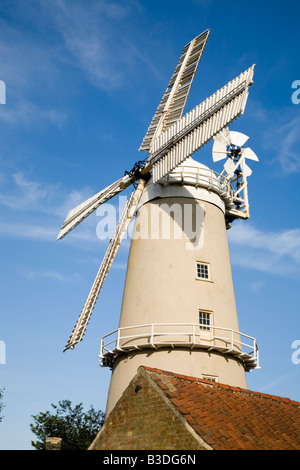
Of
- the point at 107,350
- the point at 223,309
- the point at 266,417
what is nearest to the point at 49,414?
the point at 107,350

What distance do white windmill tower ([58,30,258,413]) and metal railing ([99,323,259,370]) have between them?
0.12 ft

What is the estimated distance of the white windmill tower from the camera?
1866 cm

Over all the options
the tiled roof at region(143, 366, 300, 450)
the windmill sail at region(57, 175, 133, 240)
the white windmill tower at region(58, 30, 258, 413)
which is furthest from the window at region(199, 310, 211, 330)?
the windmill sail at region(57, 175, 133, 240)

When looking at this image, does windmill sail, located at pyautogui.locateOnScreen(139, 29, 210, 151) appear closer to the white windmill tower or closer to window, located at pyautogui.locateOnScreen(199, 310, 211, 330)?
the white windmill tower

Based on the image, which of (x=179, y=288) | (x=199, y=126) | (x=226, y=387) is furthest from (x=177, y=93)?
(x=226, y=387)

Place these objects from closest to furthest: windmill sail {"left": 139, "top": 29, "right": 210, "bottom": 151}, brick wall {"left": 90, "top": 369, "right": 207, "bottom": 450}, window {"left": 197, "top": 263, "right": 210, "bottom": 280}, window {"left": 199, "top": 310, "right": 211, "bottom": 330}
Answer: brick wall {"left": 90, "top": 369, "right": 207, "bottom": 450} < window {"left": 199, "top": 310, "right": 211, "bottom": 330} < window {"left": 197, "top": 263, "right": 210, "bottom": 280} < windmill sail {"left": 139, "top": 29, "right": 210, "bottom": 151}

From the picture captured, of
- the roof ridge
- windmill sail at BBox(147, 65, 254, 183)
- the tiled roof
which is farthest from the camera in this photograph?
windmill sail at BBox(147, 65, 254, 183)

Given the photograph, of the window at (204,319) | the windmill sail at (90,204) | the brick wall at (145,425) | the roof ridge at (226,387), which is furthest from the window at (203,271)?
A: the brick wall at (145,425)

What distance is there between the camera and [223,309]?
2011cm

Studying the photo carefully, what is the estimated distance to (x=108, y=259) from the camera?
22672mm

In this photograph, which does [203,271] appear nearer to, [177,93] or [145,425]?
[177,93]

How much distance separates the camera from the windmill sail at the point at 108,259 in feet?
70.6
